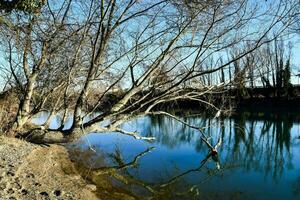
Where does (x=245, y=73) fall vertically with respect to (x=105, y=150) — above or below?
above

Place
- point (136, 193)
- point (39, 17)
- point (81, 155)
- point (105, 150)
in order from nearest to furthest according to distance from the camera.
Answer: point (136, 193)
point (39, 17)
point (81, 155)
point (105, 150)

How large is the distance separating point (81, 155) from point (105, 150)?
1.69 meters

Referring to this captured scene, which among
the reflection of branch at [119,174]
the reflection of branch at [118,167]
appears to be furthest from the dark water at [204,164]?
the reflection of branch at [118,167]

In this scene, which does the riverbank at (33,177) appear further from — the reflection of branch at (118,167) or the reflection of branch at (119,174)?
the reflection of branch at (119,174)

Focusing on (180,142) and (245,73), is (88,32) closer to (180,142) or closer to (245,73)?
(245,73)

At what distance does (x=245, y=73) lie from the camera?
11227 millimetres

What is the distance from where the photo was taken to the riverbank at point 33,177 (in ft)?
27.1

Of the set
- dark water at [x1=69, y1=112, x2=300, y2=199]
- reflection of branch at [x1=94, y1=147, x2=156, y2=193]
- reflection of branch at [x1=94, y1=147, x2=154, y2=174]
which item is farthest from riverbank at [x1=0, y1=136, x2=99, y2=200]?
dark water at [x1=69, y1=112, x2=300, y2=199]

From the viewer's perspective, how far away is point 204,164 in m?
15.0

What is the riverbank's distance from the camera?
8.27 meters

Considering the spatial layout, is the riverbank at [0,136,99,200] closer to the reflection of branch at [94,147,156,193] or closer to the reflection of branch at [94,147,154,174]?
the reflection of branch at [94,147,154,174]

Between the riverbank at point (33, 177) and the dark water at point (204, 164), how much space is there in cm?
133

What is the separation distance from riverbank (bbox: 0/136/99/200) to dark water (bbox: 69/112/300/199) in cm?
133

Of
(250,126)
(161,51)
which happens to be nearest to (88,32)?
(161,51)
